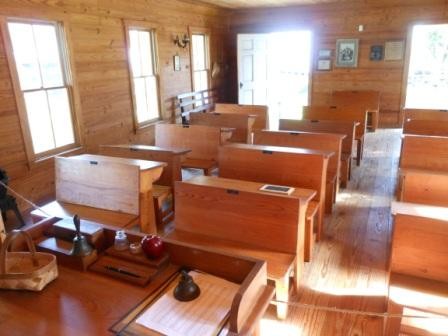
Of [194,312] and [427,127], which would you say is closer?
[194,312]

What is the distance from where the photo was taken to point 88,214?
88.7 inches

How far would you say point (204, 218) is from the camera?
2029 mm

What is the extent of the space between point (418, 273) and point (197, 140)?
2396 millimetres

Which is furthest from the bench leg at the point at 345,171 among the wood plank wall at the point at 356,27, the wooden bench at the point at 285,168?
the wood plank wall at the point at 356,27

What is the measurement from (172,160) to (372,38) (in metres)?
5.13

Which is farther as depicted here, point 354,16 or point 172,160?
point 354,16

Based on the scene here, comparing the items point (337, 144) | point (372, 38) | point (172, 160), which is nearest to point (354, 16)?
point (372, 38)

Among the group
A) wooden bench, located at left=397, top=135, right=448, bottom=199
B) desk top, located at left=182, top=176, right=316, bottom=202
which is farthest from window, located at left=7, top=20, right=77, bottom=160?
wooden bench, located at left=397, top=135, right=448, bottom=199

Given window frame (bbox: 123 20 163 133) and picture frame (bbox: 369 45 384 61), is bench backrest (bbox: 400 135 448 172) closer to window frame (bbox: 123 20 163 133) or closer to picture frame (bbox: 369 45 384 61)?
window frame (bbox: 123 20 163 133)

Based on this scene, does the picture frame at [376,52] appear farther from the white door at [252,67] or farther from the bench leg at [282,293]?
the bench leg at [282,293]

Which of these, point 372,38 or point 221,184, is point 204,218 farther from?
point 372,38

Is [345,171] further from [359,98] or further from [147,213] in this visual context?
[359,98]

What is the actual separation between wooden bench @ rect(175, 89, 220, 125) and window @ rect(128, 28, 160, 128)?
537 millimetres

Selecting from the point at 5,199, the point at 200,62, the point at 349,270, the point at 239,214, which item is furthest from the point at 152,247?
the point at 200,62
